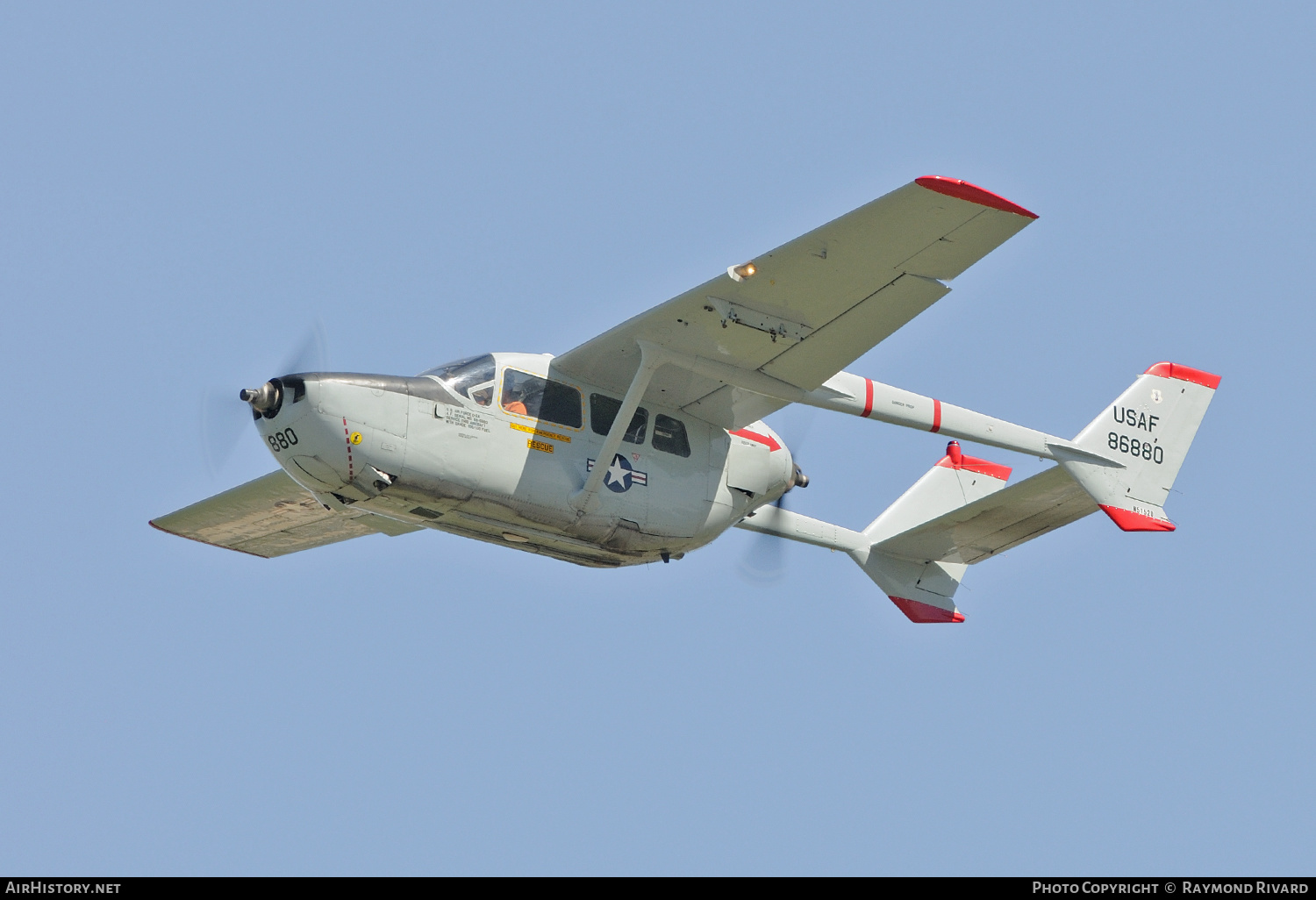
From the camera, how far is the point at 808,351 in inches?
848

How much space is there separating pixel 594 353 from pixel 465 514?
9.19ft

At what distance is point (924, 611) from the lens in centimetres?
2722

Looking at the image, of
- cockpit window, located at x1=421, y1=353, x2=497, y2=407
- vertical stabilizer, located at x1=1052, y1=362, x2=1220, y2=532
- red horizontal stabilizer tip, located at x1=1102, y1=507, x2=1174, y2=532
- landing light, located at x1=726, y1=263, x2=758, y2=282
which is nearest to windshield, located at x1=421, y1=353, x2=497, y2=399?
cockpit window, located at x1=421, y1=353, x2=497, y2=407

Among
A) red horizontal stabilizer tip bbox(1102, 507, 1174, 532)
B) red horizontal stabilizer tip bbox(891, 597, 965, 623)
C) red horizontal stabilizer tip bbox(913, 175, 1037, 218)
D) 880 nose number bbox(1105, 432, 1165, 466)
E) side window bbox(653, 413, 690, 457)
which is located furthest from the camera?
red horizontal stabilizer tip bbox(891, 597, 965, 623)

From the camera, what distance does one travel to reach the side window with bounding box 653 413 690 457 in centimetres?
2242

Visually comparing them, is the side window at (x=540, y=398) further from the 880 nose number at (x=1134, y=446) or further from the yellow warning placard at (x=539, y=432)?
the 880 nose number at (x=1134, y=446)

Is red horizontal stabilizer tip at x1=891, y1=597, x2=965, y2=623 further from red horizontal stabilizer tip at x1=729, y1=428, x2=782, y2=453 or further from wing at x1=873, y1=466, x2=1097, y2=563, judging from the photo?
red horizontal stabilizer tip at x1=729, y1=428, x2=782, y2=453

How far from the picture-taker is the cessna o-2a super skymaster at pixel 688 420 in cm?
1991

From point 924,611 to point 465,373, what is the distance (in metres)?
10.1

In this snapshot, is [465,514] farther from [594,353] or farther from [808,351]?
[808,351]

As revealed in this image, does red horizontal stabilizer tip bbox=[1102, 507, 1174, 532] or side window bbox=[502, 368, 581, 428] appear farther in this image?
red horizontal stabilizer tip bbox=[1102, 507, 1174, 532]

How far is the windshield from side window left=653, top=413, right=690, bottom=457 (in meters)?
2.61

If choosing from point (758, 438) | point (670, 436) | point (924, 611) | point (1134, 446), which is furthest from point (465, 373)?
point (1134, 446)
